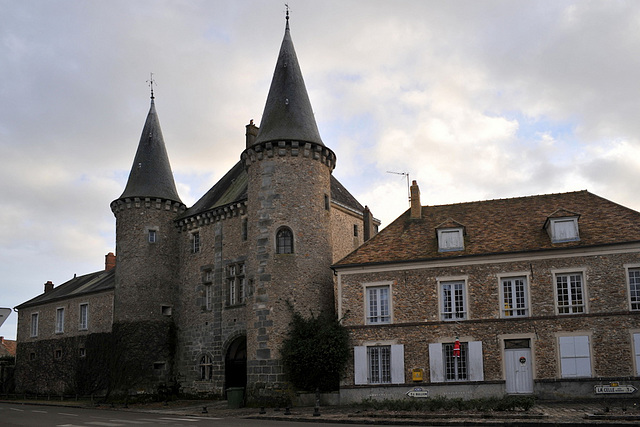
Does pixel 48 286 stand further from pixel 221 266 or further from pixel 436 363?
pixel 436 363

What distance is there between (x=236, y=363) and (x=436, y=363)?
10.1m

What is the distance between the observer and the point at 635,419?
51.1 feet

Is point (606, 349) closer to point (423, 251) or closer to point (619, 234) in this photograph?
point (619, 234)

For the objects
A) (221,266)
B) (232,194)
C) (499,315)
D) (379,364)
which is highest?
(232,194)

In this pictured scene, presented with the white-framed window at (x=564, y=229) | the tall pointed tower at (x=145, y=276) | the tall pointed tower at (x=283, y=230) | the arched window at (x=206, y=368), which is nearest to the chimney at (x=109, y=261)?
the tall pointed tower at (x=145, y=276)

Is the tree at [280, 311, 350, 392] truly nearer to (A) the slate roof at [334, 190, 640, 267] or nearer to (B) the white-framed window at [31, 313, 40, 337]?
(A) the slate roof at [334, 190, 640, 267]

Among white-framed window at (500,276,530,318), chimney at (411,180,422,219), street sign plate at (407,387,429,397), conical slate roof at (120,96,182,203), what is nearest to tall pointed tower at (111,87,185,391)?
conical slate roof at (120,96,182,203)

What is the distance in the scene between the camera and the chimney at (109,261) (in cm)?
4362

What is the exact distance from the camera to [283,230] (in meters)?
25.9

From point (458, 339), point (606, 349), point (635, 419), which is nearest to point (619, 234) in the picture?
point (606, 349)

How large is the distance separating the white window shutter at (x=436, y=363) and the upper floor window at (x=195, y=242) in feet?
44.9

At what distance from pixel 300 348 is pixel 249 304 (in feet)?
9.68

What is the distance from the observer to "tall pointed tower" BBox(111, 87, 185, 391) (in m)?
30.9

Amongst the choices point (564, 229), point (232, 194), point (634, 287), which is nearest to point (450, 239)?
point (564, 229)
